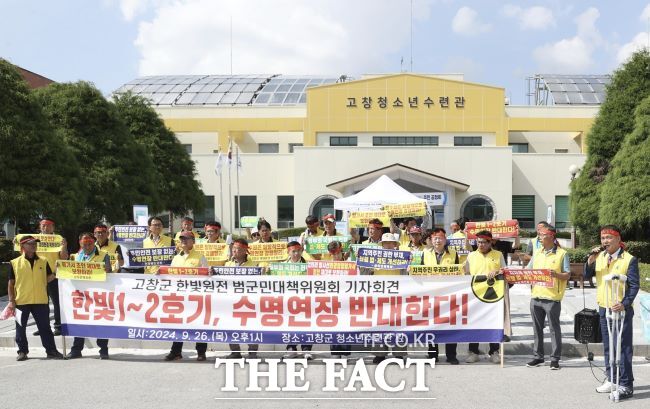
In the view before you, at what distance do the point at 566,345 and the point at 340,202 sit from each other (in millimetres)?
12827

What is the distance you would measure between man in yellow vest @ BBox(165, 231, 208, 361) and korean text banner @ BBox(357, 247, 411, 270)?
233 centimetres

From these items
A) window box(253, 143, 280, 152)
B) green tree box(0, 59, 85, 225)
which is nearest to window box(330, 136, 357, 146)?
window box(253, 143, 280, 152)

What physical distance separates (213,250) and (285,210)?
1387 inches

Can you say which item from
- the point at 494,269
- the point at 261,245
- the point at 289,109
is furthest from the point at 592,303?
the point at 289,109

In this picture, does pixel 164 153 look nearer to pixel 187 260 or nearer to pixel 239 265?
pixel 187 260

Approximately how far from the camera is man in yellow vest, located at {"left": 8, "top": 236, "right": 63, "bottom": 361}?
924 cm

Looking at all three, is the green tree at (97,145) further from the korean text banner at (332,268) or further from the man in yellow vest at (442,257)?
the man in yellow vest at (442,257)

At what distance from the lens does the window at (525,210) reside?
146 ft

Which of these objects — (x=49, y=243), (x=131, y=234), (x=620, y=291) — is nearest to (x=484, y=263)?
(x=620, y=291)

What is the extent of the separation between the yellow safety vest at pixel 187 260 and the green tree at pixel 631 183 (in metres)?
15.3

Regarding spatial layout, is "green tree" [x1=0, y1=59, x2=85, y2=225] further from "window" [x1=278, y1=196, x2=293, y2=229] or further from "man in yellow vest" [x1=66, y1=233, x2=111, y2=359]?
"window" [x1=278, y1=196, x2=293, y2=229]

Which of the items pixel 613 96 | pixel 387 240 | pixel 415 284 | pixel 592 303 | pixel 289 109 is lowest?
pixel 592 303

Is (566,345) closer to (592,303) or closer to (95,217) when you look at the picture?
(592,303)

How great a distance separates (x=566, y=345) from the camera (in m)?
9.58
